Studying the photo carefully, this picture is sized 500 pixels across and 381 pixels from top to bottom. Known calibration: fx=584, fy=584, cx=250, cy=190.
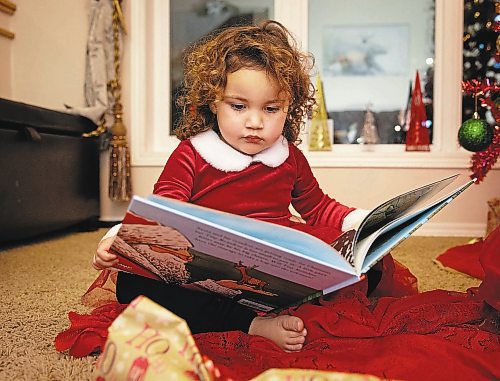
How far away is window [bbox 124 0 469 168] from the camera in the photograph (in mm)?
2330

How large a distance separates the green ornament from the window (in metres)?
0.64

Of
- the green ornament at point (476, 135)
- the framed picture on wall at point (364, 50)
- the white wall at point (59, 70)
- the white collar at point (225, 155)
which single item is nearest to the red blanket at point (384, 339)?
the white collar at point (225, 155)

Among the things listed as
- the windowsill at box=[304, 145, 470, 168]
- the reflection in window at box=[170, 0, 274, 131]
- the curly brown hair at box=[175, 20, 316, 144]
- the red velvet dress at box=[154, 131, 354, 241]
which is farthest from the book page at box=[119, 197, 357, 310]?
the reflection in window at box=[170, 0, 274, 131]

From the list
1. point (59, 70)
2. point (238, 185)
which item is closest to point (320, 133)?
point (59, 70)

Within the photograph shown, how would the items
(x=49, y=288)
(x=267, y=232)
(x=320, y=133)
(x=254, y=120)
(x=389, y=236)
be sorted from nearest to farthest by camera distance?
1. (x=267, y=232)
2. (x=389, y=236)
3. (x=254, y=120)
4. (x=49, y=288)
5. (x=320, y=133)

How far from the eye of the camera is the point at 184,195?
34.7 inches

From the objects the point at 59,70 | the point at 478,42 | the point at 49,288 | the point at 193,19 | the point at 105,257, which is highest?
the point at 193,19

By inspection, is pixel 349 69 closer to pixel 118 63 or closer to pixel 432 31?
pixel 432 31

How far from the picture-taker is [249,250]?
0.55 meters

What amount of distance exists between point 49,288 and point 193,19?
5.53 ft

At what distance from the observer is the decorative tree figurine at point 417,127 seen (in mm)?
2393

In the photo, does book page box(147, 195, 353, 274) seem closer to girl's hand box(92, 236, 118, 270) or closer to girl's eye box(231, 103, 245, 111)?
girl's hand box(92, 236, 118, 270)

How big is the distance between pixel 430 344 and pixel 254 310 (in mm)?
221

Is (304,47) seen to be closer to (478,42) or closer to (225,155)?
(478,42)
